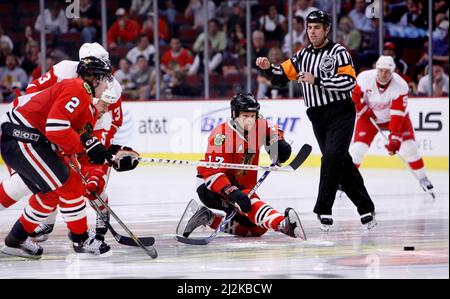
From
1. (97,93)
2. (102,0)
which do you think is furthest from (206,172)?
(102,0)

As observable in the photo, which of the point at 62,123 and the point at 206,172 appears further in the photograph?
the point at 206,172

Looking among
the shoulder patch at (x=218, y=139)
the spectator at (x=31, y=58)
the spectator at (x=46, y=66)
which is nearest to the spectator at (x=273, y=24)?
the spectator at (x=46, y=66)

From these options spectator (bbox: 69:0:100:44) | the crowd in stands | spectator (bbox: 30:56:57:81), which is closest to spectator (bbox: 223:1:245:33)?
the crowd in stands

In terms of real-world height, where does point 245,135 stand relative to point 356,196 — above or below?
above

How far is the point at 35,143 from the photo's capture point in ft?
15.2

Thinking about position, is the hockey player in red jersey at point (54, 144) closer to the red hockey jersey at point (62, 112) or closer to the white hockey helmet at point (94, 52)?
the red hockey jersey at point (62, 112)

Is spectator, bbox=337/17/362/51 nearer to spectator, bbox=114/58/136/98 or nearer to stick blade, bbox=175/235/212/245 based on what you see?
spectator, bbox=114/58/136/98

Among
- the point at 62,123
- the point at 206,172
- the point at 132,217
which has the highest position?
the point at 62,123

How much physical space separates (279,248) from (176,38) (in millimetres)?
5396

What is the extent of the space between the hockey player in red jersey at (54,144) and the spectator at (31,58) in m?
5.50

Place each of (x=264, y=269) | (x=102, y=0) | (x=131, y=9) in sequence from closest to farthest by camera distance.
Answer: (x=264, y=269)
(x=102, y=0)
(x=131, y=9)

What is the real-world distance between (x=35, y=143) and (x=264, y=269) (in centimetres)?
115

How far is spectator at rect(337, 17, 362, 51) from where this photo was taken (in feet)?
30.9
